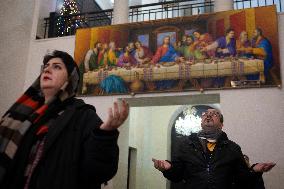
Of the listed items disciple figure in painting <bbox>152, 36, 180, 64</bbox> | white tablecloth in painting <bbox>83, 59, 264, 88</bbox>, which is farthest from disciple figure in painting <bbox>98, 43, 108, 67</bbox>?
disciple figure in painting <bbox>152, 36, 180, 64</bbox>

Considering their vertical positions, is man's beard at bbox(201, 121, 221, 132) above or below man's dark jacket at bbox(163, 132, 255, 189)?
above

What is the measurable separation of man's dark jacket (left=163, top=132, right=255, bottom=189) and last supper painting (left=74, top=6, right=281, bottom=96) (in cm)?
345

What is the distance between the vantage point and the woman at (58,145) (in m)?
1.65

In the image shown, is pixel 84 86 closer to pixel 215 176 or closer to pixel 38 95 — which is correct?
pixel 215 176

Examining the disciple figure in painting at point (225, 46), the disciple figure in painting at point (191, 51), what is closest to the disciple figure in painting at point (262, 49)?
the disciple figure in painting at point (225, 46)

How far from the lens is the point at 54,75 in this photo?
2.09 m

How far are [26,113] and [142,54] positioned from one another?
6.27 meters

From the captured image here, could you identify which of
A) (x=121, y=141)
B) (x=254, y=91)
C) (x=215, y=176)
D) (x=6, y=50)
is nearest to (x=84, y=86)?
(x=121, y=141)

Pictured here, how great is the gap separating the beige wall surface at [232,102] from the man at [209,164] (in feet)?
9.75

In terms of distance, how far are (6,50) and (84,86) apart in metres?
3.07

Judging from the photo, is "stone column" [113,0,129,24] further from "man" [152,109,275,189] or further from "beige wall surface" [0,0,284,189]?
"man" [152,109,275,189]

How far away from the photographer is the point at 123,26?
28.0 ft

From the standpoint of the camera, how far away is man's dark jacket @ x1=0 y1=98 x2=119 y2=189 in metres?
1.65

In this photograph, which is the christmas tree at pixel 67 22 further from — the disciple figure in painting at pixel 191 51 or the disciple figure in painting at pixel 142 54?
the disciple figure in painting at pixel 191 51
